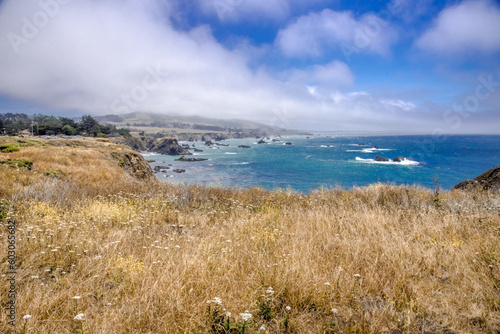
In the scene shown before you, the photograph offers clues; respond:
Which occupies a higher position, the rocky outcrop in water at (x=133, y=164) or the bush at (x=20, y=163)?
the bush at (x=20, y=163)

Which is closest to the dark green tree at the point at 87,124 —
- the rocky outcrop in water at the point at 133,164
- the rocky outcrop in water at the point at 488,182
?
the rocky outcrop in water at the point at 133,164

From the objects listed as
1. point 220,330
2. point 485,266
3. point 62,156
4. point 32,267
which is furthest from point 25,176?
point 485,266

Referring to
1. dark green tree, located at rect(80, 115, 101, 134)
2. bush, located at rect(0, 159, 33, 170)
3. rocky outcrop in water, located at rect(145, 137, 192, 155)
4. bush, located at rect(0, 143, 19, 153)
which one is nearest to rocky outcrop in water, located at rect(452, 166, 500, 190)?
bush, located at rect(0, 159, 33, 170)

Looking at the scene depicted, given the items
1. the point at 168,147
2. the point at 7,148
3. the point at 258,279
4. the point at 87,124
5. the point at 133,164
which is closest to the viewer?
the point at 258,279

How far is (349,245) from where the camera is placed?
188 inches

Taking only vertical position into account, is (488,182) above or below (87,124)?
below

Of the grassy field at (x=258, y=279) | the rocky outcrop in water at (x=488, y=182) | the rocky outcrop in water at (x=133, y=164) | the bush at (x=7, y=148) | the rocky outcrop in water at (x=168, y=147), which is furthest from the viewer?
the rocky outcrop in water at (x=168, y=147)

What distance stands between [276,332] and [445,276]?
10.7ft

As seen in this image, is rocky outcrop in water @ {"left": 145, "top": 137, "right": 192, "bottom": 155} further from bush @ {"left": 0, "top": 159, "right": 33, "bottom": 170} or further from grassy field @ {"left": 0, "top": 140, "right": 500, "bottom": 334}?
grassy field @ {"left": 0, "top": 140, "right": 500, "bottom": 334}

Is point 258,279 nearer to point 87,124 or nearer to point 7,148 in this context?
point 7,148

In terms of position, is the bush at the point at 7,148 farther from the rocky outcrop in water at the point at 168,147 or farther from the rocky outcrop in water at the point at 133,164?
the rocky outcrop in water at the point at 168,147

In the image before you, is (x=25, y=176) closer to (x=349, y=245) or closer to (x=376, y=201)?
(x=349, y=245)

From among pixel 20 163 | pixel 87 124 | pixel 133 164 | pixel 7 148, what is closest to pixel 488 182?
pixel 20 163

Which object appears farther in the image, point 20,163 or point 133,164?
point 133,164
